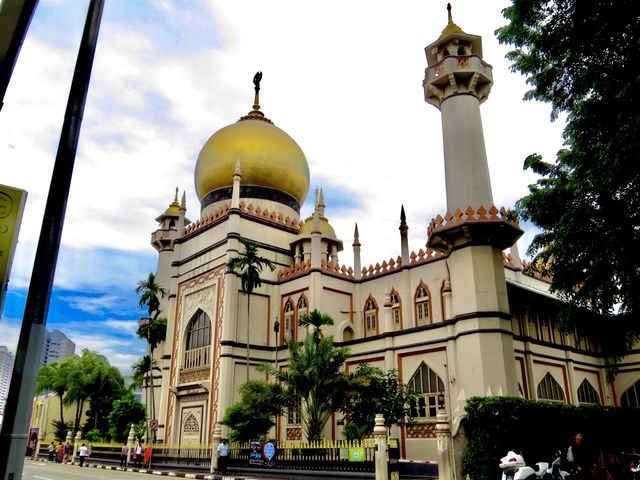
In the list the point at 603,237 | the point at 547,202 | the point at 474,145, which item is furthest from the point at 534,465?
the point at 474,145

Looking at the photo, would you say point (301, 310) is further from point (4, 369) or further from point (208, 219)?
point (4, 369)

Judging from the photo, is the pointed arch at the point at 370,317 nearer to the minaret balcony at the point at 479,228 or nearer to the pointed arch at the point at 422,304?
the pointed arch at the point at 422,304

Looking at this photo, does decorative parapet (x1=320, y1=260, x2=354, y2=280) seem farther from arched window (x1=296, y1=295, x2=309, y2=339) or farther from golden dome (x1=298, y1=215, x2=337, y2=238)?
golden dome (x1=298, y1=215, x2=337, y2=238)

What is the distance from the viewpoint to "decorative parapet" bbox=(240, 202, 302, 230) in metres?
28.9

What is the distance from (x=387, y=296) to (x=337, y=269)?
3437 millimetres

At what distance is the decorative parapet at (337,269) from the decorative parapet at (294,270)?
0.73 metres

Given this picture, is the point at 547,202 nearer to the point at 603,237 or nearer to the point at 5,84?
the point at 603,237

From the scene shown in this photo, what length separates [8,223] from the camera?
3.36 metres

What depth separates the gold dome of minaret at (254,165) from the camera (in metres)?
31.5

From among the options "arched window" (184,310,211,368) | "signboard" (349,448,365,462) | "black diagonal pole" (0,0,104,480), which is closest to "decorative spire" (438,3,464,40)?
"signboard" (349,448,365,462)

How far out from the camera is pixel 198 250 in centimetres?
2972

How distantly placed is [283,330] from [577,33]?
1987 centimetres

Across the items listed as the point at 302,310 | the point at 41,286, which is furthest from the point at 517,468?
the point at 302,310

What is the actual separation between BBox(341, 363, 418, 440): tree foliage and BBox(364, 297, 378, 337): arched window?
275 inches
